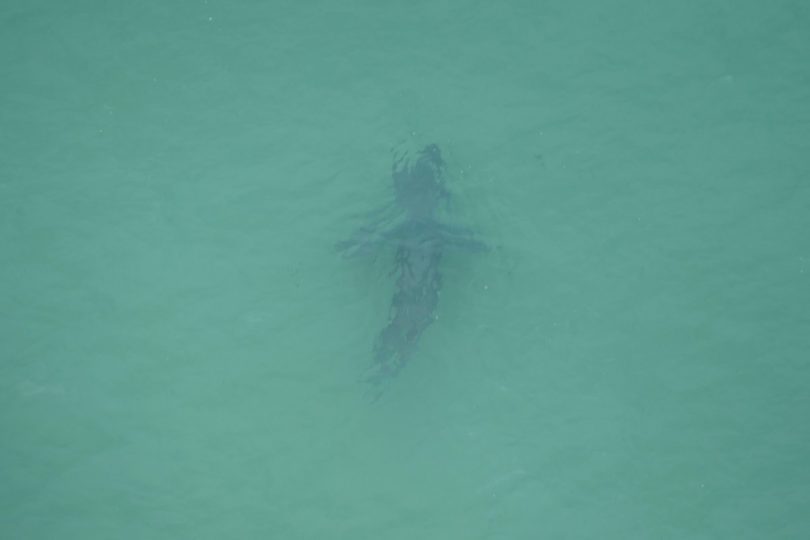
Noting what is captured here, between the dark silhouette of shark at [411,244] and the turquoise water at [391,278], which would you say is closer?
the turquoise water at [391,278]

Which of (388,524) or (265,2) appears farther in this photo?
(265,2)

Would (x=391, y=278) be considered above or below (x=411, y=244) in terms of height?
below

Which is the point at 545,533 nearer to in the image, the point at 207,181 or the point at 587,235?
the point at 587,235

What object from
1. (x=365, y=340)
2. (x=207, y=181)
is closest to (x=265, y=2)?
(x=207, y=181)
